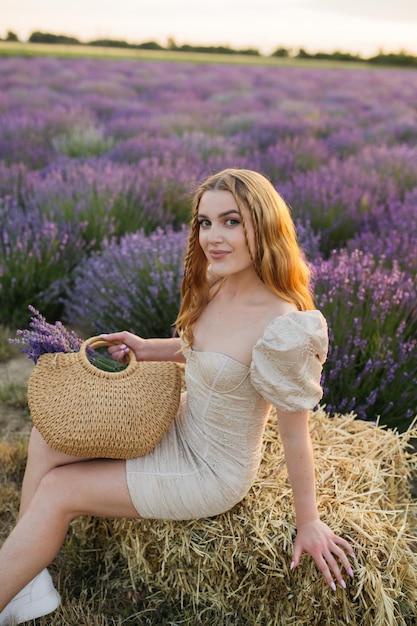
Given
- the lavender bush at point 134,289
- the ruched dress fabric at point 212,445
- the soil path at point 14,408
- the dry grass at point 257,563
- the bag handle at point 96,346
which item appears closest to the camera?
the ruched dress fabric at point 212,445

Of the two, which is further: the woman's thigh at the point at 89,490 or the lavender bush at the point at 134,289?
the lavender bush at the point at 134,289

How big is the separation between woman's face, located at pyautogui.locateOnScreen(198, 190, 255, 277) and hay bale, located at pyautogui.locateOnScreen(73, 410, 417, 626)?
736 millimetres

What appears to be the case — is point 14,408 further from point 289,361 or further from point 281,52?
point 281,52

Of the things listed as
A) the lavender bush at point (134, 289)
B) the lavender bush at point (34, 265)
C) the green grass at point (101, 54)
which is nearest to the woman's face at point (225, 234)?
the lavender bush at point (134, 289)

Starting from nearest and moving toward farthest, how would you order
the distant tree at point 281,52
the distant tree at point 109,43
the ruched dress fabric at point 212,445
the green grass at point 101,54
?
the ruched dress fabric at point 212,445
the green grass at point 101,54
the distant tree at point 109,43
the distant tree at point 281,52

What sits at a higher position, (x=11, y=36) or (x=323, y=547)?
(x=323, y=547)

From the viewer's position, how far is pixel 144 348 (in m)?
2.23

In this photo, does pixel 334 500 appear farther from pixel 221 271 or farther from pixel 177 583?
pixel 221 271

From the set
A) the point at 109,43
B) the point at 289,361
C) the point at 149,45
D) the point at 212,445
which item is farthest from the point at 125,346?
the point at 149,45

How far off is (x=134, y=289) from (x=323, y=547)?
6.38 ft

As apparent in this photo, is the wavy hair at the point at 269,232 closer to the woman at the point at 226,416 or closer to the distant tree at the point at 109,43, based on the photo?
the woman at the point at 226,416

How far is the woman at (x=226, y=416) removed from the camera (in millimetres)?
1701

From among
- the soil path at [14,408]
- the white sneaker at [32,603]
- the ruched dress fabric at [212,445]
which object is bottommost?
the soil path at [14,408]

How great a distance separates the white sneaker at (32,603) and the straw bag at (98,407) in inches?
17.9
